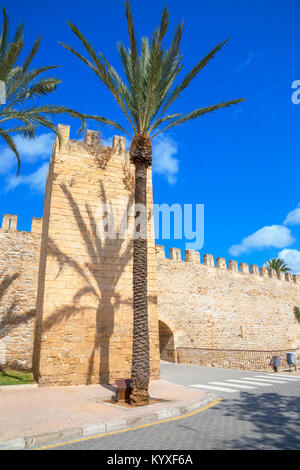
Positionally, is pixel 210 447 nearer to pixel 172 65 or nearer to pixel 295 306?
pixel 172 65

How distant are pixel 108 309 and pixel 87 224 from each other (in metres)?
2.90

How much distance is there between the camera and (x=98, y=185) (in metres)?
11.4

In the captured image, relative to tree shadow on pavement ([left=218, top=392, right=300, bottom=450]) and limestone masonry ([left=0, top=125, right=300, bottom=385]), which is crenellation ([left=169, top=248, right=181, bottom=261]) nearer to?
limestone masonry ([left=0, top=125, right=300, bottom=385])

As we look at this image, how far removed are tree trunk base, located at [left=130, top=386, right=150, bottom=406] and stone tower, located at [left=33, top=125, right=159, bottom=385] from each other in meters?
3.02

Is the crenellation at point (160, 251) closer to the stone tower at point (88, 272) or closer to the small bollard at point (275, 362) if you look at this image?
the stone tower at point (88, 272)

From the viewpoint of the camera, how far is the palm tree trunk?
275 inches

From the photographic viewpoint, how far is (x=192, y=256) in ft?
70.4

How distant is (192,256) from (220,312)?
4382 millimetres

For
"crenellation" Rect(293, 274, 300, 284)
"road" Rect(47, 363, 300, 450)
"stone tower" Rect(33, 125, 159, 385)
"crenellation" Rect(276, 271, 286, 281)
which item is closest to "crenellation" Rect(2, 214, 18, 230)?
"stone tower" Rect(33, 125, 159, 385)

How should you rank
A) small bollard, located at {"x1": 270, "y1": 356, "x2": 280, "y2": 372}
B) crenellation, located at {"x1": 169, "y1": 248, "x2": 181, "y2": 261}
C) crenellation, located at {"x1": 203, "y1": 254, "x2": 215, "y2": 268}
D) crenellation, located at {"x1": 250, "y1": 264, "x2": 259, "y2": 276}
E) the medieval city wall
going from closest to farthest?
small bollard, located at {"x1": 270, "y1": 356, "x2": 280, "y2": 372} → the medieval city wall → crenellation, located at {"x1": 169, "y1": 248, "x2": 181, "y2": 261} → crenellation, located at {"x1": 203, "y1": 254, "x2": 215, "y2": 268} → crenellation, located at {"x1": 250, "y1": 264, "x2": 259, "y2": 276}

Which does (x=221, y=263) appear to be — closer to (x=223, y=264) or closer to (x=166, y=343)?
(x=223, y=264)

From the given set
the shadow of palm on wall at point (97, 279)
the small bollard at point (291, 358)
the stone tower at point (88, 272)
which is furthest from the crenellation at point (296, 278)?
the shadow of palm on wall at point (97, 279)

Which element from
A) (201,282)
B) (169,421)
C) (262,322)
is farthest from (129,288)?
(262,322)

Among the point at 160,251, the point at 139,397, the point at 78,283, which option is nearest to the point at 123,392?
the point at 139,397
